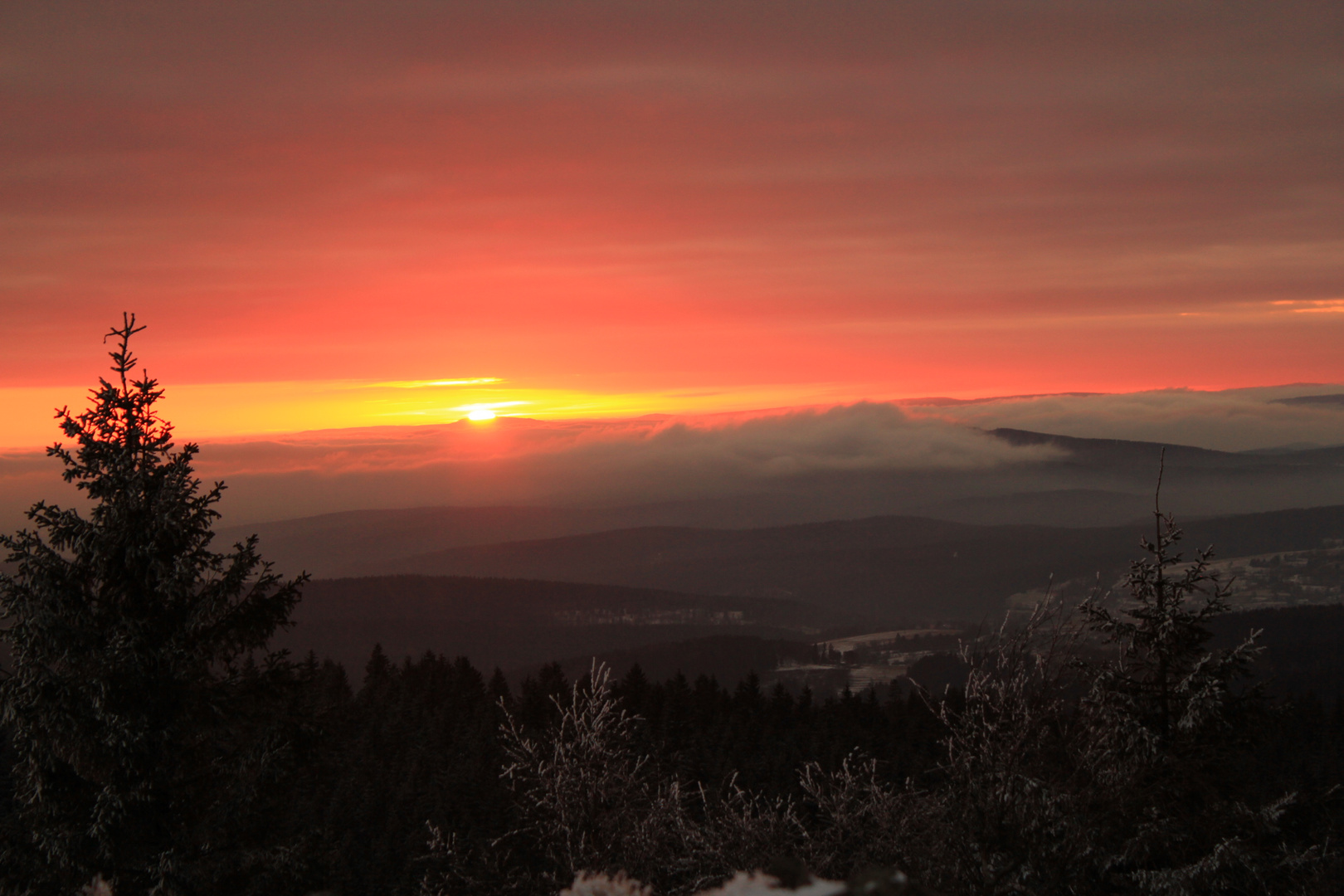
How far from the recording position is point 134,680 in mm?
12547

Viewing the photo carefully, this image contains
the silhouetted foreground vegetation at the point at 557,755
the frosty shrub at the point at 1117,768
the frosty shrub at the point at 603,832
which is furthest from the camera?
the frosty shrub at the point at 603,832

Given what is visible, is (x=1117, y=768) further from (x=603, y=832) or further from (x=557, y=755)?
(x=557, y=755)

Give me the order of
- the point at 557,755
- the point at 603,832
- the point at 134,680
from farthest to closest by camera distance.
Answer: the point at 557,755, the point at 603,832, the point at 134,680

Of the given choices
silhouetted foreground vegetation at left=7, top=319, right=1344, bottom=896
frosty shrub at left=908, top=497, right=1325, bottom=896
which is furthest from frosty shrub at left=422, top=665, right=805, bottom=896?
frosty shrub at left=908, top=497, right=1325, bottom=896

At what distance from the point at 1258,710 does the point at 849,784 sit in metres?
6.54

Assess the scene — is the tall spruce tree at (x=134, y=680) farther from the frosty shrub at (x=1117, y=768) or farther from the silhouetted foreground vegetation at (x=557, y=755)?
the frosty shrub at (x=1117, y=768)

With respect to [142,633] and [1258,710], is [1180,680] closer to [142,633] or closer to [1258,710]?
[1258,710]

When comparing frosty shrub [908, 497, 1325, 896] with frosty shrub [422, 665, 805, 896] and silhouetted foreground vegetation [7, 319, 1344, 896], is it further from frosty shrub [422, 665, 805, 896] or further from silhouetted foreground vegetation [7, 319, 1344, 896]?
frosty shrub [422, 665, 805, 896]

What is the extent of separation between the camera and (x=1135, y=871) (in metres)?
12.0

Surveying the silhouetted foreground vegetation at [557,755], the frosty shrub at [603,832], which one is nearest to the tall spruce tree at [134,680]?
the silhouetted foreground vegetation at [557,755]

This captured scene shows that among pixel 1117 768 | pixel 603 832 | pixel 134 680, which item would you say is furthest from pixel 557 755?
pixel 1117 768

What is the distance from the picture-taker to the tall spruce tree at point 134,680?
470 inches

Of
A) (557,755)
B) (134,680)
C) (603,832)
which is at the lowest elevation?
(603,832)

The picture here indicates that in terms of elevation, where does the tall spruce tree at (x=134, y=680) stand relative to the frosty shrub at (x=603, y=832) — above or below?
above
